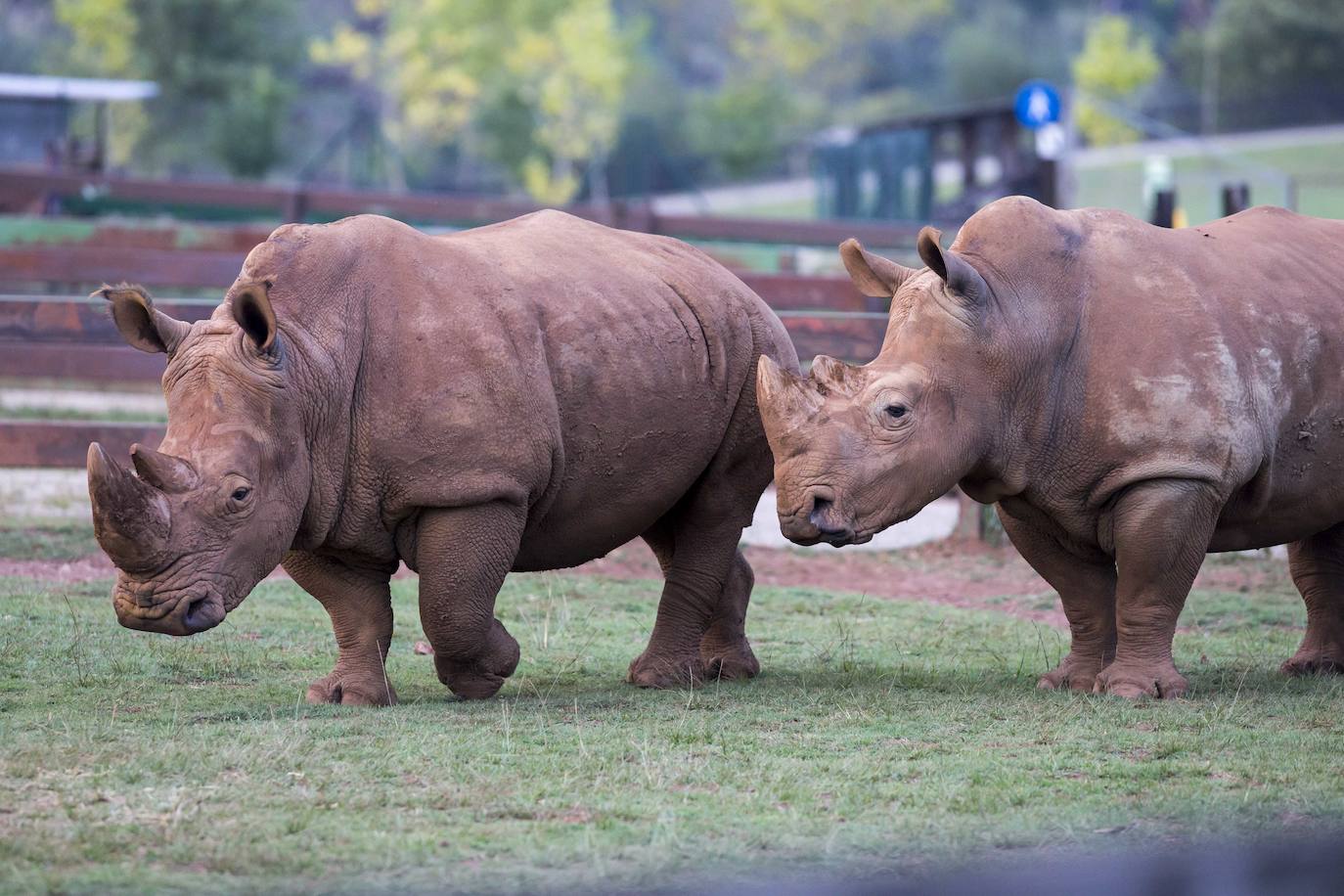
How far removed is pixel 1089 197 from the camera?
1693 inches

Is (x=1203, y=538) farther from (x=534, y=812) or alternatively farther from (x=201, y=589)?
(x=201, y=589)

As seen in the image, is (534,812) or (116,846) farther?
(534,812)

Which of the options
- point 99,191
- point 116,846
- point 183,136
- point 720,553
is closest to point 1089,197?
point 183,136

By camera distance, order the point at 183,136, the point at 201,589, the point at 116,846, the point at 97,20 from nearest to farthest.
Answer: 1. the point at 116,846
2. the point at 201,589
3. the point at 97,20
4. the point at 183,136

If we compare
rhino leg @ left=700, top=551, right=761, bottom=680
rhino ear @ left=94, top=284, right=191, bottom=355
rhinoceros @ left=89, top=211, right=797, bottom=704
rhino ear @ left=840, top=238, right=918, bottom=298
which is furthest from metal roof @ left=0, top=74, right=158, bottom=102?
rhino ear @ left=94, top=284, right=191, bottom=355

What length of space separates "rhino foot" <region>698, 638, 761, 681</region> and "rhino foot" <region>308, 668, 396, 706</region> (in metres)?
1.41

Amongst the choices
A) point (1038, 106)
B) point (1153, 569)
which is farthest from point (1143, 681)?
point (1038, 106)

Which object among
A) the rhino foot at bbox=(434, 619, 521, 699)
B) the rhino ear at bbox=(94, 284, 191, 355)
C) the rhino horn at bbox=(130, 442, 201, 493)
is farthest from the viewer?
the rhino foot at bbox=(434, 619, 521, 699)

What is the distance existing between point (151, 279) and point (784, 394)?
8456mm

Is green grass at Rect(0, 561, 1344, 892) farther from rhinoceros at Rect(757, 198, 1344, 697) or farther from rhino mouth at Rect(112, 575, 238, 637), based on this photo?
rhinoceros at Rect(757, 198, 1344, 697)

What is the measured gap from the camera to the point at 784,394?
6.39 m

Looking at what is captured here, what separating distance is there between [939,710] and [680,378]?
5.12ft

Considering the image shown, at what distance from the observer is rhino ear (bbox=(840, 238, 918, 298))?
6.94 m

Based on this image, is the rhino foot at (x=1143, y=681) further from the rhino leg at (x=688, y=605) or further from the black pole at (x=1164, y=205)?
the black pole at (x=1164, y=205)
